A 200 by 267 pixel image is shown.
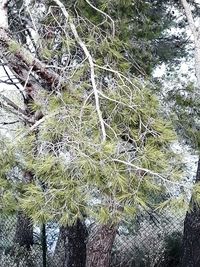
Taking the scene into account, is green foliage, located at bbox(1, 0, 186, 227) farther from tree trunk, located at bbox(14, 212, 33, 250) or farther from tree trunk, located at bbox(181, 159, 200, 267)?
tree trunk, located at bbox(14, 212, 33, 250)

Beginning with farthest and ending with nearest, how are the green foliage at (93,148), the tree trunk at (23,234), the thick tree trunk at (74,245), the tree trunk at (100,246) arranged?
the tree trunk at (23,234)
the thick tree trunk at (74,245)
the tree trunk at (100,246)
the green foliage at (93,148)

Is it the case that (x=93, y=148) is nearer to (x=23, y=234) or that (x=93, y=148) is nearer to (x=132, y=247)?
(x=132, y=247)

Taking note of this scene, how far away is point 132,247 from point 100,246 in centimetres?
178

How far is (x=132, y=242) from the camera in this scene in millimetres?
5965

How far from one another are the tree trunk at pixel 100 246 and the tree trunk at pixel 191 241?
0.77 meters

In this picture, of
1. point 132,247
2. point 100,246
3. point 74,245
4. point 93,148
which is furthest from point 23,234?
point 93,148

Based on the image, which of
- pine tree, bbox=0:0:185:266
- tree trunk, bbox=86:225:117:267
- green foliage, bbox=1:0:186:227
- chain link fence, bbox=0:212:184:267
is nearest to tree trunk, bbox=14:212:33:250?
chain link fence, bbox=0:212:184:267

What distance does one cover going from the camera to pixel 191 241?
4613 mm

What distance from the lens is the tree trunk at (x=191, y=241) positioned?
179 inches

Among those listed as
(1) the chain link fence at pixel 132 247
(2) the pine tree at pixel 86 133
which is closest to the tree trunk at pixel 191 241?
(1) the chain link fence at pixel 132 247

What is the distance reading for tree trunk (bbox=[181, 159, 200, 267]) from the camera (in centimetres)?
454

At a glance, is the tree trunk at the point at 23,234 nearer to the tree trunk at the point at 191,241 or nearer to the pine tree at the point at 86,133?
the tree trunk at the point at 191,241

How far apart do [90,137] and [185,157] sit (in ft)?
1.81

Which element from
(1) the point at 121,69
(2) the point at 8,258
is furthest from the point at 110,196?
(2) the point at 8,258
